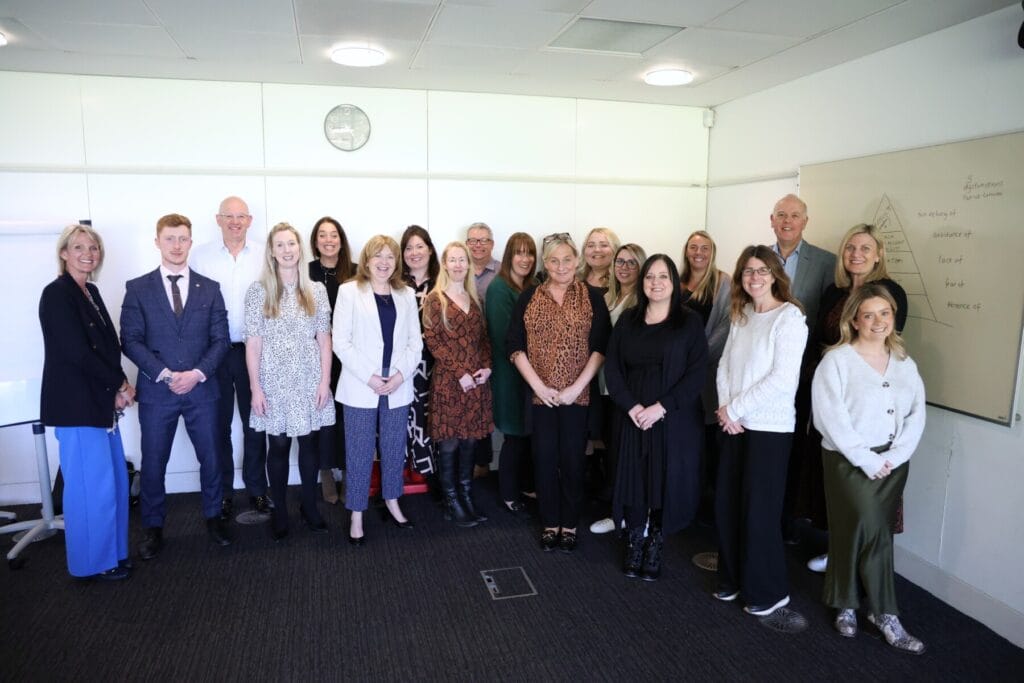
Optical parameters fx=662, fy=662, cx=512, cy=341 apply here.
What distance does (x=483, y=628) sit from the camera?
112 inches

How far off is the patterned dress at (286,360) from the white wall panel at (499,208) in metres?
1.56

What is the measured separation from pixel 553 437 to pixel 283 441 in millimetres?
1444

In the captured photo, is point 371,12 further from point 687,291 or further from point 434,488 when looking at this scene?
point 434,488

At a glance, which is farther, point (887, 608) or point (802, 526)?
point (802, 526)

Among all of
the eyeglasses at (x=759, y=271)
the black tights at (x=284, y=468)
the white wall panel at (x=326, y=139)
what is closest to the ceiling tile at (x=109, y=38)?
the white wall panel at (x=326, y=139)

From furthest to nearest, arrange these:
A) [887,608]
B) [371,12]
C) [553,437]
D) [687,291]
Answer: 1. [687,291]
2. [553,437]
3. [371,12]
4. [887,608]

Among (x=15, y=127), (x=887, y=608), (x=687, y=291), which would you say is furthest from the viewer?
(x=15, y=127)

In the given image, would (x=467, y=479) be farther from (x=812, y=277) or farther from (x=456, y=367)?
(x=812, y=277)

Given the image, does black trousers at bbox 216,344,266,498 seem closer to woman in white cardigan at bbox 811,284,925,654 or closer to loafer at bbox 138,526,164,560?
loafer at bbox 138,526,164,560

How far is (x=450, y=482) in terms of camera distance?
3.99m

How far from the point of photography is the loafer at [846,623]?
2.80 m

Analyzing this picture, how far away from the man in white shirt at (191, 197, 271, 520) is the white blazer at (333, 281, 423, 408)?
0.73 meters

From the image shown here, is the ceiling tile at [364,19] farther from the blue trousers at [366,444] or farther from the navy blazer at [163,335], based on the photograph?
the blue trousers at [366,444]

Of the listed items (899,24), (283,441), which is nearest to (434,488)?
(283,441)
